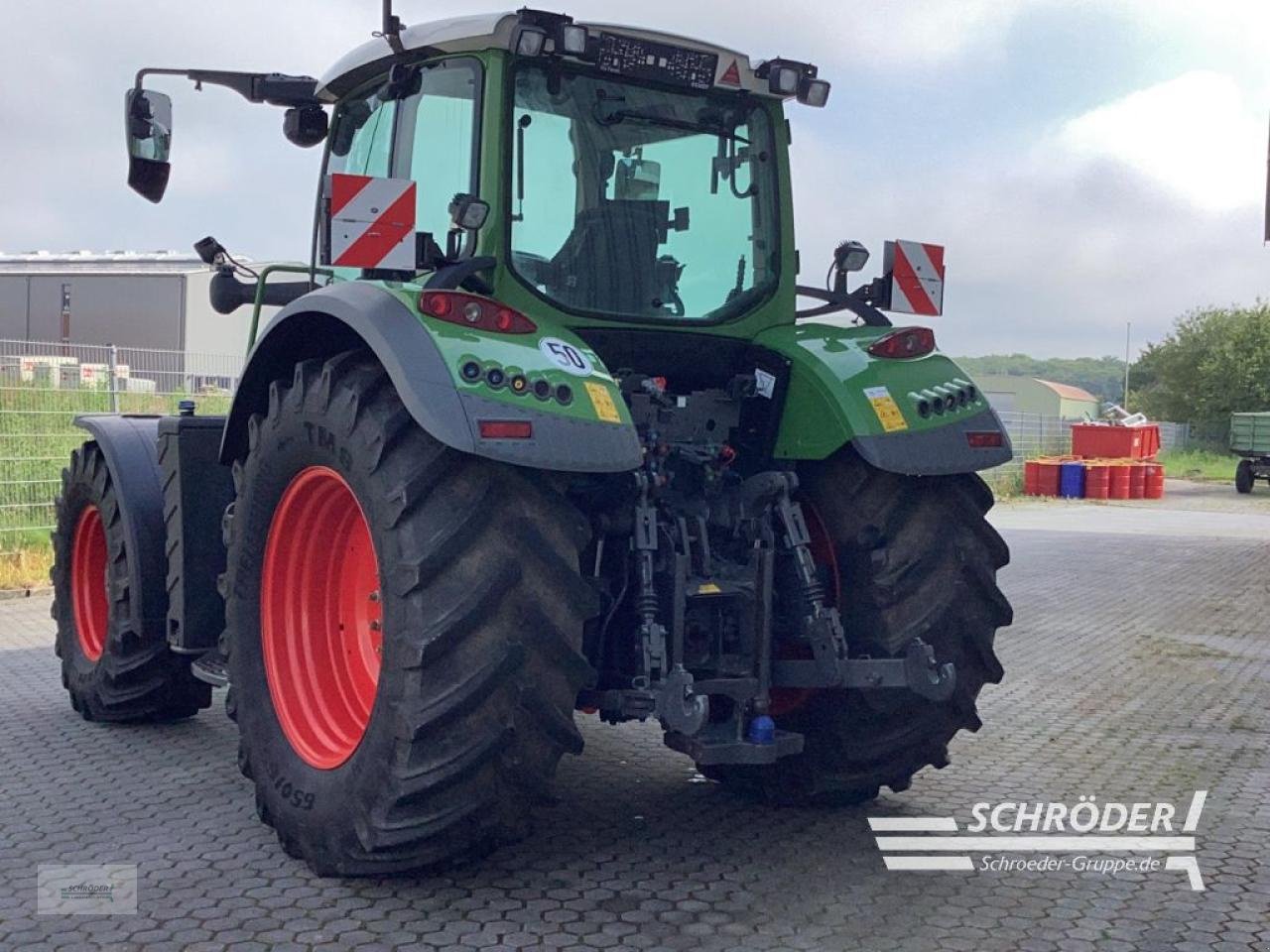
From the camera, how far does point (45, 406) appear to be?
491 inches

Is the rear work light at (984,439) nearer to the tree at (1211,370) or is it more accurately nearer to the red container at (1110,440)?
the red container at (1110,440)

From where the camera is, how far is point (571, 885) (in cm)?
413

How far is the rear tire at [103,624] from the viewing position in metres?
6.08

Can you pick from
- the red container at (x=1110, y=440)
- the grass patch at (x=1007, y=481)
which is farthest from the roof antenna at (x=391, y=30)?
the red container at (x=1110, y=440)

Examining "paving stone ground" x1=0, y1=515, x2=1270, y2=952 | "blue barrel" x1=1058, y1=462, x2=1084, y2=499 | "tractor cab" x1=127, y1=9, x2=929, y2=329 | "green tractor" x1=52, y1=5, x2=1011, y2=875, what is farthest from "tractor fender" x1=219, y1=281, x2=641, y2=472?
"blue barrel" x1=1058, y1=462, x2=1084, y2=499

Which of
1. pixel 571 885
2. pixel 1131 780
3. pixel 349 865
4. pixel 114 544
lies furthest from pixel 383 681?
pixel 1131 780

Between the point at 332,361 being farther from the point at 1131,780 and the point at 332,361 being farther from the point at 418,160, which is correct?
the point at 1131,780

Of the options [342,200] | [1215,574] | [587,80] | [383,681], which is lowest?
[1215,574]

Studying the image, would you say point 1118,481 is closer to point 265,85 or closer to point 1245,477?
point 1245,477

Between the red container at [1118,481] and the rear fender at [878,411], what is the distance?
82.1ft

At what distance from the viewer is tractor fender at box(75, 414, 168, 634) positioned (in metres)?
5.89

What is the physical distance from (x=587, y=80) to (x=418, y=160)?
0.64 meters

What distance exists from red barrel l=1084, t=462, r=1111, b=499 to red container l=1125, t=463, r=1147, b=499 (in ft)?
1.70

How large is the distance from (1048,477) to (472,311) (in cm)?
2653
